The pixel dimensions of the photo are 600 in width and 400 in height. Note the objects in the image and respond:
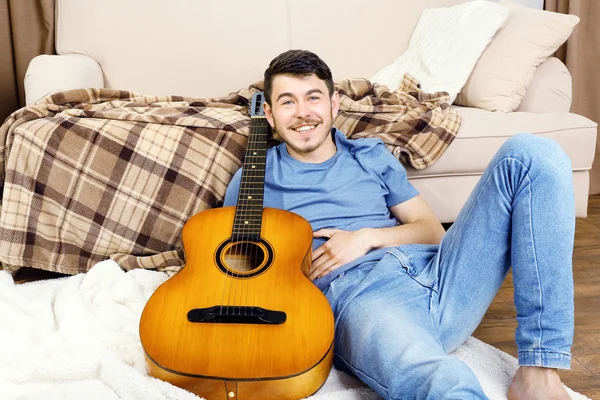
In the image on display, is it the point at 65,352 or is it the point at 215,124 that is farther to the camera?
the point at 215,124

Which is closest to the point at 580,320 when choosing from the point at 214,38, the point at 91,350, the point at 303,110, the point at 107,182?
the point at 303,110

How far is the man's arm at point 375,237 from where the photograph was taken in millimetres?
1185

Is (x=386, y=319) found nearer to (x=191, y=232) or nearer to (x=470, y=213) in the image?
(x=470, y=213)

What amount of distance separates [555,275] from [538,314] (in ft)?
0.24

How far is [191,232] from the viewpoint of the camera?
46.7 inches

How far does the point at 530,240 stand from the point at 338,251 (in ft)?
1.28

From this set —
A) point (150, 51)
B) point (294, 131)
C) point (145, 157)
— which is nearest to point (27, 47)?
point (150, 51)

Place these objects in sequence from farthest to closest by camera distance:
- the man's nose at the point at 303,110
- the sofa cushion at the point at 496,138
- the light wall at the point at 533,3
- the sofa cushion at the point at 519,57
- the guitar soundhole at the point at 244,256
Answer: the light wall at the point at 533,3, the sofa cushion at the point at 519,57, the sofa cushion at the point at 496,138, the man's nose at the point at 303,110, the guitar soundhole at the point at 244,256

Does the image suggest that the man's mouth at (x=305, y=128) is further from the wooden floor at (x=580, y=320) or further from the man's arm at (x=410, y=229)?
the wooden floor at (x=580, y=320)

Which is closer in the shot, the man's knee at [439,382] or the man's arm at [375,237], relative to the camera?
the man's knee at [439,382]

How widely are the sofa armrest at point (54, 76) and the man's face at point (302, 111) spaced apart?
1.06 m

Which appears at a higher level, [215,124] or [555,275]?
[215,124]

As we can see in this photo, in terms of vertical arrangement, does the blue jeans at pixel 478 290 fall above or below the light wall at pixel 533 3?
below

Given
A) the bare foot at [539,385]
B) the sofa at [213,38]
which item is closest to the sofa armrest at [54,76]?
the sofa at [213,38]
